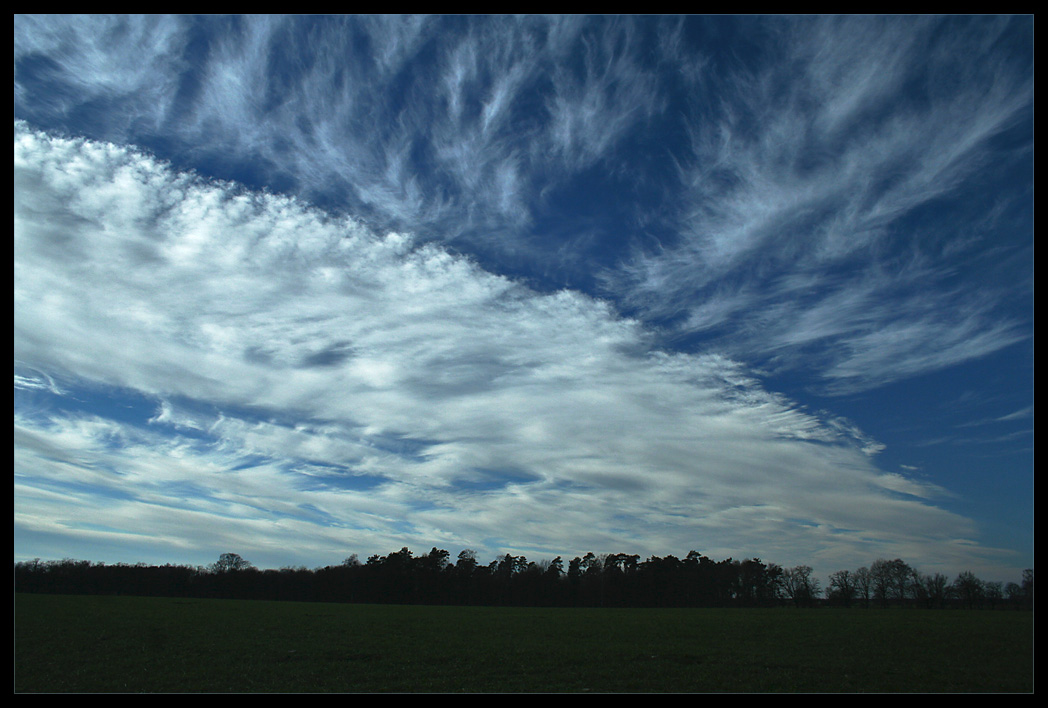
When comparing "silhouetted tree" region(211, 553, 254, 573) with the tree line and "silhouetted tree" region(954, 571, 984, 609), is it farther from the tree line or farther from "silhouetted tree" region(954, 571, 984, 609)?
"silhouetted tree" region(954, 571, 984, 609)

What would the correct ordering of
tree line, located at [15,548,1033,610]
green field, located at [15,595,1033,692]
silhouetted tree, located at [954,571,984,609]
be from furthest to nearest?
→ 1. tree line, located at [15,548,1033,610]
2. silhouetted tree, located at [954,571,984,609]
3. green field, located at [15,595,1033,692]

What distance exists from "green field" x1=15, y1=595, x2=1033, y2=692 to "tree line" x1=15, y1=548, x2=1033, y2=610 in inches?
3043

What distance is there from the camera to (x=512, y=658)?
80.8 ft

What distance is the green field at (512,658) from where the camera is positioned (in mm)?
19172

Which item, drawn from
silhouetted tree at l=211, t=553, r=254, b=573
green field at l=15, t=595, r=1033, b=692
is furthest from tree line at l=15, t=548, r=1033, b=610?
green field at l=15, t=595, r=1033, b=692

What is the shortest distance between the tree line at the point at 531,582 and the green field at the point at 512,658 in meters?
77.3

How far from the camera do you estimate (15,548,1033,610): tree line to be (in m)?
102

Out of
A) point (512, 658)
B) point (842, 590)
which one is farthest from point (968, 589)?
point (512, 658)

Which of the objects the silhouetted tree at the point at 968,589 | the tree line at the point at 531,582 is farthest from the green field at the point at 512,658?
the tree line at the point at 531,582
